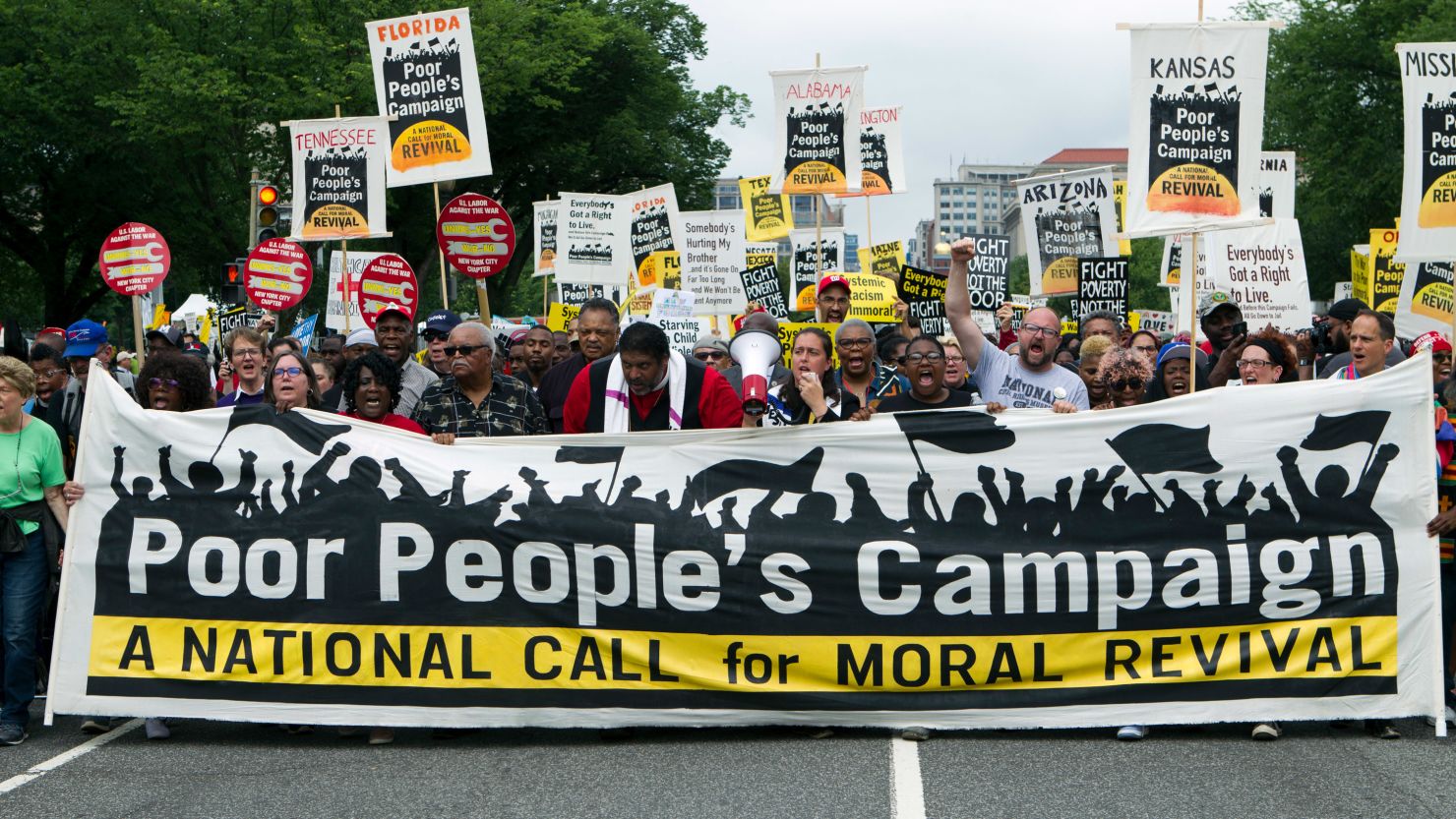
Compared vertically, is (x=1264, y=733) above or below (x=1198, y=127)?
below

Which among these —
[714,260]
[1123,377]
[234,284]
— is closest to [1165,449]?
[1123,377]

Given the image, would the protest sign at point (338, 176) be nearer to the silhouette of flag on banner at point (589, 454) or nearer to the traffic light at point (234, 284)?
the traffic light at point (234, 284)

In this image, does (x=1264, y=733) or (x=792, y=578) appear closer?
(x=1264, y=733)

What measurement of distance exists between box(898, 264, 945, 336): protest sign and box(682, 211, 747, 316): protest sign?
19.2 feet

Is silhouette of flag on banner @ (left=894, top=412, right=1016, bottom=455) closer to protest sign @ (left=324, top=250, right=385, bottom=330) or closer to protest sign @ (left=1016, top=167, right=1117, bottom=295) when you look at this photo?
protest sign @ (left=1016, top=167, right=1117, bottom=295)

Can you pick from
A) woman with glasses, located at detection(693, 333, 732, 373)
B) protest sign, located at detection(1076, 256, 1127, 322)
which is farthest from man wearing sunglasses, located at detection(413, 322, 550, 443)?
protest sign, located at detection(1076, 256, 1127, 322)

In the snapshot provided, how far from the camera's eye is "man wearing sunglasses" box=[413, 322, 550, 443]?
7973 millimetres

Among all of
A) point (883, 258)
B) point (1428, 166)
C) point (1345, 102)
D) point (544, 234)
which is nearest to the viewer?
A: point (1428, 166)

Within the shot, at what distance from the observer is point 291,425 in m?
7.50

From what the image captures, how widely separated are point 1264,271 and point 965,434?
378 inches

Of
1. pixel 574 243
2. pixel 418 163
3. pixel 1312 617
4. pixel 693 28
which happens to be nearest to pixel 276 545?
pixel 1312 617

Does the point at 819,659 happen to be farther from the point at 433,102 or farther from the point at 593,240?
the point at 593,240

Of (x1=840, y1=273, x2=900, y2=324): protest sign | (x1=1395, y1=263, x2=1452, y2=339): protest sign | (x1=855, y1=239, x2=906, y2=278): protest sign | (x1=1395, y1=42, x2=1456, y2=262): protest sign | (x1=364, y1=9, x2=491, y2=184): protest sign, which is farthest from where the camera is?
(x1=855, y1=239, x2=906, y2=278): protest sign

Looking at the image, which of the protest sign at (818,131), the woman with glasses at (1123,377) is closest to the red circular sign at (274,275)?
the protest sign at (818,131)
